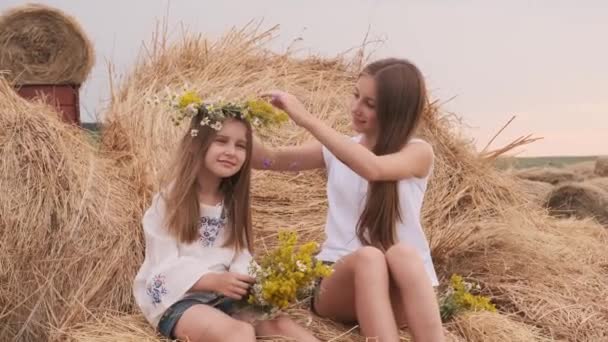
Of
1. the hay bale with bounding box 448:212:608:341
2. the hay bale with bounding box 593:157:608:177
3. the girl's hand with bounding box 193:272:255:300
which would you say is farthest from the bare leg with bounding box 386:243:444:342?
the hay bale with bounding box 593:157:608:177

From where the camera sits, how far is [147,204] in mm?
3840

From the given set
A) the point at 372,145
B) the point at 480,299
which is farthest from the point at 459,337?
the point at 372,145

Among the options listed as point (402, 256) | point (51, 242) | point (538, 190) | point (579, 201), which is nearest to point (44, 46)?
point (538, 190)

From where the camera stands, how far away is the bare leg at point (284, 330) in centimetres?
303

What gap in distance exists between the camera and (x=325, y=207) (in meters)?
4.74

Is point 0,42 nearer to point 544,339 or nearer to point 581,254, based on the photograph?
point 581,254

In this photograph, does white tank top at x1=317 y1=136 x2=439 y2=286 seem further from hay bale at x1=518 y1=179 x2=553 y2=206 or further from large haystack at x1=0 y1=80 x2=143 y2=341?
hay bale at x1=518 y1=179 x2=553 y2=206

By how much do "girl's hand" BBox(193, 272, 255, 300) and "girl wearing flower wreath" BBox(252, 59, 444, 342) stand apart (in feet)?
1.02

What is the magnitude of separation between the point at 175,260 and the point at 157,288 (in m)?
0.11

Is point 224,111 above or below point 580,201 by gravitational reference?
above

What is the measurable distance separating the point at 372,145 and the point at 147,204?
1059 mm

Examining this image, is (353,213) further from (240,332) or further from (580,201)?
(580,201)

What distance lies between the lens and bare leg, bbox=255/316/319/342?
3025 mm

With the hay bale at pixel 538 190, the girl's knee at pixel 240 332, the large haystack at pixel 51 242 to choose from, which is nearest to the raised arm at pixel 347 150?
the girl's knee at pixel 240 332
